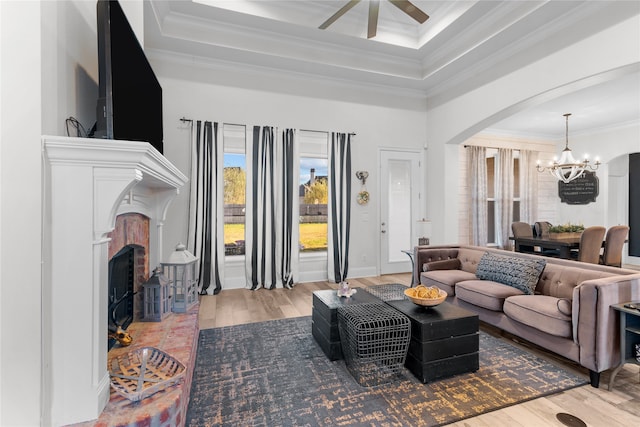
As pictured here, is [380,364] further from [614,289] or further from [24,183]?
[24,183]

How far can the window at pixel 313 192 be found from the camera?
5113 mm

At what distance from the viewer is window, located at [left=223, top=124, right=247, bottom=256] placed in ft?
15.5

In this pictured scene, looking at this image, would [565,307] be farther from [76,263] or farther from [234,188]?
[234,188]

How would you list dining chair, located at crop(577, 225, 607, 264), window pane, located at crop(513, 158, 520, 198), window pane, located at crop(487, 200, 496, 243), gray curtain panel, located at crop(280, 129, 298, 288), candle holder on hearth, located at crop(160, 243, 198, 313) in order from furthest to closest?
window pane, located at crop(513, 158, 520, 198) < window pane, located at crop(487, 200, 496, 243) < gray curtain panel, located at crop(280, 129, 298, 288) < dining chair, located at crop(577, 225, 607, 264) < candle holder on hearth, located at crop(160, 243, 198, 313)

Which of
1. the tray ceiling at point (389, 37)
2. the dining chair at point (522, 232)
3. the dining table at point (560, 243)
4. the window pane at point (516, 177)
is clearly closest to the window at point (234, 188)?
the tray ceiling at point (389, 37)

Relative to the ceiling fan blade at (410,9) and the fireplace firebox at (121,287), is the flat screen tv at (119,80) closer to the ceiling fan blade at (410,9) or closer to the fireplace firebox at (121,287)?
the fireplace firebox at (121,287)

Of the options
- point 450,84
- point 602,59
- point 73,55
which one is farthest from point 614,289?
point 450,84

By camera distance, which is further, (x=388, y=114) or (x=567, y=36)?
(x=388, y=114)

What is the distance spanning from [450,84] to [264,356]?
4984 millimetres

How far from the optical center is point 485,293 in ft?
9.56

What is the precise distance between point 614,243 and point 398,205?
317cm

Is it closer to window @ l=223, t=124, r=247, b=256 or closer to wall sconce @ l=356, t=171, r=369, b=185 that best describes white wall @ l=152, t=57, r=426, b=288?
wall sconce @ l=356, t=171, r=369, b=185

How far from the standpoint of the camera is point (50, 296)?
1.30 metres

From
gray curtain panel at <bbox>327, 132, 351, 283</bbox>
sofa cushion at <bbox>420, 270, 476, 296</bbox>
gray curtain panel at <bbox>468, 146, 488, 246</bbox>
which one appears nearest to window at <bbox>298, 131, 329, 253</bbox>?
gray curtain panel at <bbox>327, 132, 351, 283</bbox>
